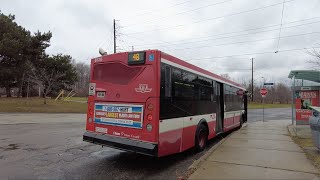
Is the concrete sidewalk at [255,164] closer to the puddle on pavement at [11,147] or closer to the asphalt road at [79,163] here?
the asphalt road at [79,163]

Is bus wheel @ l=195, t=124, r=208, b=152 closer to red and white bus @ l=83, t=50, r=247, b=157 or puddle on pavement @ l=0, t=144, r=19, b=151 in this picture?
red and white bus @ l=83, t=50, r=247, b=157

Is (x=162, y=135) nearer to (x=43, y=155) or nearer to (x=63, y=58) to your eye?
(x=43, y=155)

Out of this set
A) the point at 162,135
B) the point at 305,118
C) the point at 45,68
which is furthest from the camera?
the point at 45,68

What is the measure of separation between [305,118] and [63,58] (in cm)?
3377

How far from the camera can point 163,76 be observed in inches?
281

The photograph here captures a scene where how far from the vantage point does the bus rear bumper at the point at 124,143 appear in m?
6.77

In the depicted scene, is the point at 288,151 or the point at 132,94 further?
the point at 288,151

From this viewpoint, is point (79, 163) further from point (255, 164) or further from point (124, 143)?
point (255, 164)

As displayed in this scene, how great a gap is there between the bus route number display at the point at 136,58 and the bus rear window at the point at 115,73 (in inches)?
5.7

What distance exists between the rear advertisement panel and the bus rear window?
659mm

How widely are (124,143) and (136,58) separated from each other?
2.09 m

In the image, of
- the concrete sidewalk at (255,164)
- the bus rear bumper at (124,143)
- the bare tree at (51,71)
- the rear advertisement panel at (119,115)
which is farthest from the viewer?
the bare tree at (51,71)

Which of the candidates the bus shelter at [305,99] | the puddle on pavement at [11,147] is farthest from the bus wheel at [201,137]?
the bus shelter at [305,99]

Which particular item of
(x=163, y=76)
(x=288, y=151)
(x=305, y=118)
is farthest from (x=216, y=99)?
(x=305, y=118)
